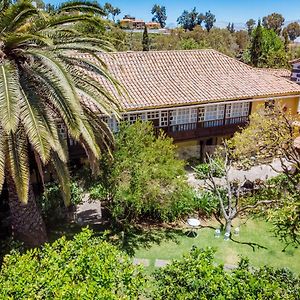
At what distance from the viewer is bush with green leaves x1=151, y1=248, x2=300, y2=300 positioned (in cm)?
763

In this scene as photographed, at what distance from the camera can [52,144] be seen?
436 inches

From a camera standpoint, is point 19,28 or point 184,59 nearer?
point 19,28

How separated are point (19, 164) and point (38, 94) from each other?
8.46 feet

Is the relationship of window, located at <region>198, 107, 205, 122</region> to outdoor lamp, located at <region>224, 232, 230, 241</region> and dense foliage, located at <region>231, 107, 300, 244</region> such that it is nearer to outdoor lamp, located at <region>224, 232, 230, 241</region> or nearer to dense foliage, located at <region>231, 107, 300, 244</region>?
dense foliage, located at <region>231, 107, 300, 244</region>

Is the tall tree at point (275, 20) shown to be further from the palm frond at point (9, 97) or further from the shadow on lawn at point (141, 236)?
the palm frond at point (9, 97)

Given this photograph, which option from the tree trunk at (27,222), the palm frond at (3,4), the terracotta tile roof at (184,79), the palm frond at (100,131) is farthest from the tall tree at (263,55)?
the tree trunk at (27,222)

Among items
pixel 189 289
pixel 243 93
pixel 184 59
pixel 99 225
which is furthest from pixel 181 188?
pixel 184 59

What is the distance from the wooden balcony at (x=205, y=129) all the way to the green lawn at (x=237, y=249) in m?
8.44

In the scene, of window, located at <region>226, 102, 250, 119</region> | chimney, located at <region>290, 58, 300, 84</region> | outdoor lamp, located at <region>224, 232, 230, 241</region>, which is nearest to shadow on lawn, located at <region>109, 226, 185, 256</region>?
outdoor lamp, located at <region>224, 232, 230, 241</region>

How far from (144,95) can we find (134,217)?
29.0ft

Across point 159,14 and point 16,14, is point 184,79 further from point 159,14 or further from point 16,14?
point 159,14

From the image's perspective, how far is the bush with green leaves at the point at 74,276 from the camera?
7.33 m

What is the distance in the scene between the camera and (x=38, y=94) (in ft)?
40.6

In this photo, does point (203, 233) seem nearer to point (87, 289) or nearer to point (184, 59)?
point (87, 289)
